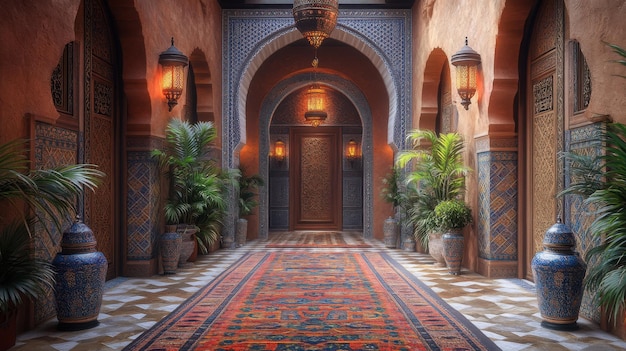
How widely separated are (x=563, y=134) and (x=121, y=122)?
5.11m

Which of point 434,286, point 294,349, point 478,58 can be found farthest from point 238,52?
point 294,349

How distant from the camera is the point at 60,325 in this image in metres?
4.30

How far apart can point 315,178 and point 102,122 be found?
372 inches

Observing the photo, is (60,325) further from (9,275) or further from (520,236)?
(520,236)

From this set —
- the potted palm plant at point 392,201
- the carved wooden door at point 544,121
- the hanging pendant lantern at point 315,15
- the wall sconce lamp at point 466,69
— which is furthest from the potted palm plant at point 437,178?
the potted palm plant at point 392,201

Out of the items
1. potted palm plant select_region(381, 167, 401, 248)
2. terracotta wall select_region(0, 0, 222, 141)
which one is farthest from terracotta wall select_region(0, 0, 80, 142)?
potted palm plant select_region(381, 167, 401, 248)

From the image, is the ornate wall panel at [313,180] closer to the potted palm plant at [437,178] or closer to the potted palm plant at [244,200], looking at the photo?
the potted palm plant at [244,200]

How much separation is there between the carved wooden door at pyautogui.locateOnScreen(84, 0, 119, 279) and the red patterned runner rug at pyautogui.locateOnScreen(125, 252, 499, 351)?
56.7 inches

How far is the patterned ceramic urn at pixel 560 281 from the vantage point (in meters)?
4.24

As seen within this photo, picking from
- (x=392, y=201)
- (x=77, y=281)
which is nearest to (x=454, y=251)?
(x=392, y=201)

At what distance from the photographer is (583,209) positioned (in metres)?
4.71

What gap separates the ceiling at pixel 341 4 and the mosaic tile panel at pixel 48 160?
6.39 metres

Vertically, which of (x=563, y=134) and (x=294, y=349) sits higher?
(x=563, y=134)

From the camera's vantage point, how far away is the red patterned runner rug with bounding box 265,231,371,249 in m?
11.2
